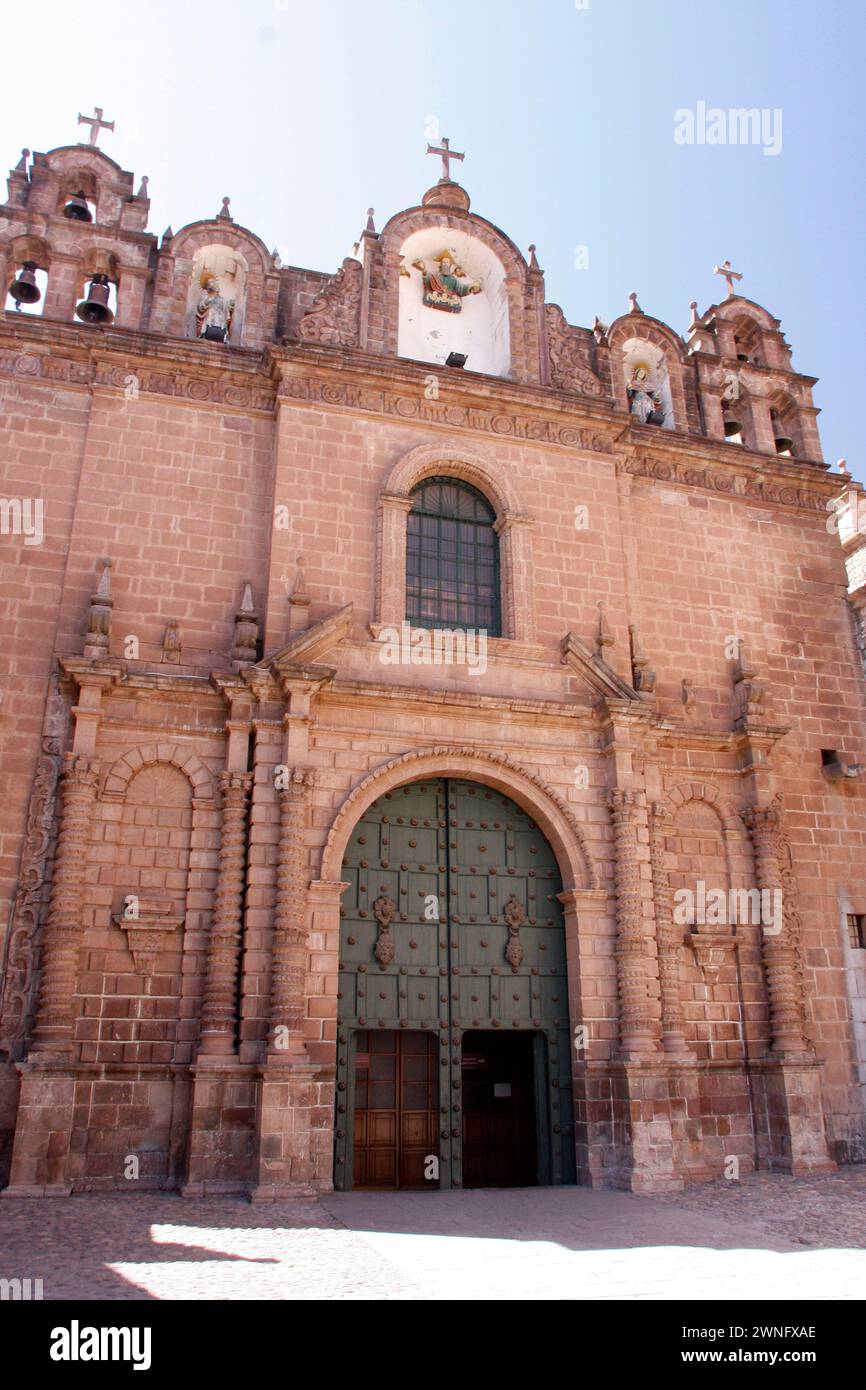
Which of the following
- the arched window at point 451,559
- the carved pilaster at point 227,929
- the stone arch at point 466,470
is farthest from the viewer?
the stone arch at point 466,470

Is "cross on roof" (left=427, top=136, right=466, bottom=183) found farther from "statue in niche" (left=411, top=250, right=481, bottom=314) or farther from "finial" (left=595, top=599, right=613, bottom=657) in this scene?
"finial" (left=595, top=599, right=613, bottom=657)

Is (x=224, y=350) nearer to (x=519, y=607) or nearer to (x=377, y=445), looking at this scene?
(x=377, y=445)

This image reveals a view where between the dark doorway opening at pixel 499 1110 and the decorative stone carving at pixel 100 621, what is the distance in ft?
22.4

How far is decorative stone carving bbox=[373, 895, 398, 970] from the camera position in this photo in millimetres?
11367

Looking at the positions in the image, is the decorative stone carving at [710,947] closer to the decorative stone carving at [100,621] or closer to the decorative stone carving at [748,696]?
the decorative stone carving at [748,696]

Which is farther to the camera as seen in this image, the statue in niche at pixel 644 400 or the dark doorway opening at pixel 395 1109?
the statue in niche at pixel 644 400

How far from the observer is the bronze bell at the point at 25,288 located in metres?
13.8

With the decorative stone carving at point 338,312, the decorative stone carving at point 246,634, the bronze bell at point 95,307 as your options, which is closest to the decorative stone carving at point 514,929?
the decorative stone carving at point 246,634

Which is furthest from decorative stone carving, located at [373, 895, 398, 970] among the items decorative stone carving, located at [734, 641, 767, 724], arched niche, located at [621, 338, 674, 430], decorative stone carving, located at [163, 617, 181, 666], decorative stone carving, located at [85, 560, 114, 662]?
arched niche, located at [621, 338, 674, 430]

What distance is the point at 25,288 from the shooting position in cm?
1382

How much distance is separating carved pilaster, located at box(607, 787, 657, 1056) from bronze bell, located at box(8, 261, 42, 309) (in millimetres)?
10324

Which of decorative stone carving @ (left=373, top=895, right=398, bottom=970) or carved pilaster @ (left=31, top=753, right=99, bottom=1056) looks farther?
decorative stone carving @ (left=373, top=895, right=398, bottom=970)

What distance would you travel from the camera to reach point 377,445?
44.4 ft

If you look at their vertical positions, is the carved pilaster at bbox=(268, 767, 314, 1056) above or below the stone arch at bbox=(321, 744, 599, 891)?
below
